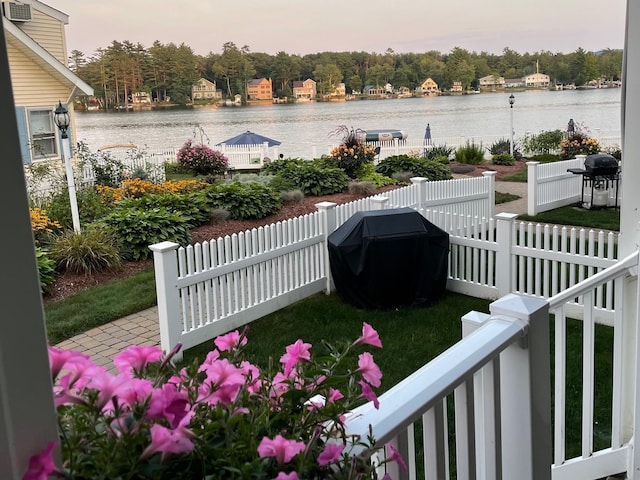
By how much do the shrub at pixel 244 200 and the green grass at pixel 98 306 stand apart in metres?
2.60

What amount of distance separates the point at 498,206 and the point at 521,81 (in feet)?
164

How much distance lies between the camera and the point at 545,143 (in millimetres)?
21922

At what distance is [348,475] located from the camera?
0.97 metres

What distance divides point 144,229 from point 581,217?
24.2 feet

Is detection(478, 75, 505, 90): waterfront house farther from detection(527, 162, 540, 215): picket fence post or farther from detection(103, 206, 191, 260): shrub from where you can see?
detection(103, 206, 191, 260): shrub

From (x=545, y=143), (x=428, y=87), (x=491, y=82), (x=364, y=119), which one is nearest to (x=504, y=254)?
(x=545, y=143)

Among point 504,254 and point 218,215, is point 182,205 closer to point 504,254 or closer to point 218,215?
point 218,215

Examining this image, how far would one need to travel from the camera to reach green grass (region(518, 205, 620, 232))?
1034 centimetres

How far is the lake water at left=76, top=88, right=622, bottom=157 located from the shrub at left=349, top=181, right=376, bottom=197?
493 inches

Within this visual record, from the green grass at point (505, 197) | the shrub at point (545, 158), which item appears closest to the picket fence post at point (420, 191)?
the green grass at point (505, 197)

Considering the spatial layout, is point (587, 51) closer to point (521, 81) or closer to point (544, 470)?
point (521, 81)

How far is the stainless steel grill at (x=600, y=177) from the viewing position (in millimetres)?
11411

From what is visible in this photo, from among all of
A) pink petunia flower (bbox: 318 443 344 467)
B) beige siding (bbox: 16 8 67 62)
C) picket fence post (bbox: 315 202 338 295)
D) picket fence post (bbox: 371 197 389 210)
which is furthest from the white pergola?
beige siding (bbox: 16 8 67 62)

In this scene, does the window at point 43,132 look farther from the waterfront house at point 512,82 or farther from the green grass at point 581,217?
the waterfront house at point 512,82
